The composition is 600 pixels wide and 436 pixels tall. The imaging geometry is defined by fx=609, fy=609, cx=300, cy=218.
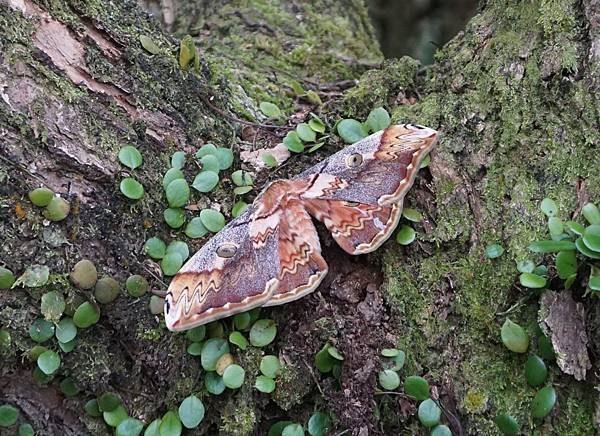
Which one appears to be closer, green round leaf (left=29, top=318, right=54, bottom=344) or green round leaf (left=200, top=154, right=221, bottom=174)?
green round leaf (left=29, top=318, right=54, bottom=344)

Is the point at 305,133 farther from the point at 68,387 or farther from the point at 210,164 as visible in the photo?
the point at 68,387

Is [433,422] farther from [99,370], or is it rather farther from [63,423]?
[63,423]

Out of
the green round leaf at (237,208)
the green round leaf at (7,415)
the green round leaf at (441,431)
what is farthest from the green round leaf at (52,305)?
the green round leaf at (441,431)

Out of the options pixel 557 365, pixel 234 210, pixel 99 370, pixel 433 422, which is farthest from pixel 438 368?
pixel 99 370

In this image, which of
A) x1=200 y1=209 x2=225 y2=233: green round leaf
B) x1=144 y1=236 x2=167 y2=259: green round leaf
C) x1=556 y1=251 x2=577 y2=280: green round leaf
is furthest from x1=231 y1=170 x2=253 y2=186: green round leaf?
x1=556 y1=251 x2=577 y2=280: green round leaf

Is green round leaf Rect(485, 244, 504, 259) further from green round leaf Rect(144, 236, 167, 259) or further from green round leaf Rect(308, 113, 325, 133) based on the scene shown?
green round leaf Rect(144, 236, 167, 259)

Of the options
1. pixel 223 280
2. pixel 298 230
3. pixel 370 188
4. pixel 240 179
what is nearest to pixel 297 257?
pixel 298 230
